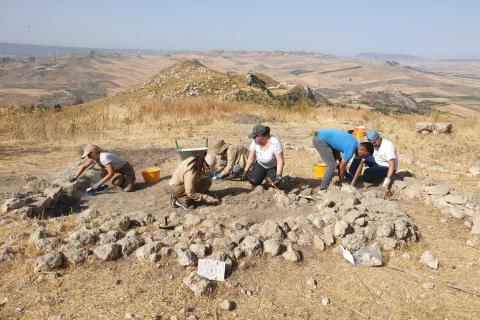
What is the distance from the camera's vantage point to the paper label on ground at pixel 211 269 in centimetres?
398

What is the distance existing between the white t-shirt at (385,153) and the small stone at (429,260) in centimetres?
202

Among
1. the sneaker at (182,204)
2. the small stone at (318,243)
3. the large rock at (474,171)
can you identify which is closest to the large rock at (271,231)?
the small stone at (318,243)

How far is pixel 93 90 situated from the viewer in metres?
89.9

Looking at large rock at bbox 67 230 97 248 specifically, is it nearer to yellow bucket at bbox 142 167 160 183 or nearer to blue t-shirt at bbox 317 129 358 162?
yellow bucket at bbox 142 167 160 183

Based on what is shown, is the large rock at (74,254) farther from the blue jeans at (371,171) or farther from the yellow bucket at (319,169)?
the blue jeans at (371,171)

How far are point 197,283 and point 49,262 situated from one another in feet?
5.19

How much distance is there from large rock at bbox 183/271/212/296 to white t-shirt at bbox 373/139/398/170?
150 inches

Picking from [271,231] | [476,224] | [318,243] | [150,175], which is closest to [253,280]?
[271,231]

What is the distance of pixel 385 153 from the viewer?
6.30 meters

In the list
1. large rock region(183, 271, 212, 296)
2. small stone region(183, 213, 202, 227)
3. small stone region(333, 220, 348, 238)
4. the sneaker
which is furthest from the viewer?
the sneaker

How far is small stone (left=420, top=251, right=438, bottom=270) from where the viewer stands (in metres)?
4.43

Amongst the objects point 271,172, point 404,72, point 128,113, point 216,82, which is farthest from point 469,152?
point 404,72

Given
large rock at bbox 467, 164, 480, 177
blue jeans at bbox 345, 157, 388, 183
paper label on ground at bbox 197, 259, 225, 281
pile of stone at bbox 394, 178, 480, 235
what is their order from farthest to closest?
1. large rock at bbox 467, 164, 480, 177
2. blue jeans at bbox 345, 157, 388, 183
3. pile of stone at bbox 394, 178, 480, 235
4. paper label on ground at bbox 197, 259, 225, 281

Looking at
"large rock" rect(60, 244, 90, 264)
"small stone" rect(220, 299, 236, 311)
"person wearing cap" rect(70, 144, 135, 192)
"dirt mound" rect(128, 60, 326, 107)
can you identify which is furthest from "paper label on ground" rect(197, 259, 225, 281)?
"dirt mound" rect(128, 60, 326, 107)
